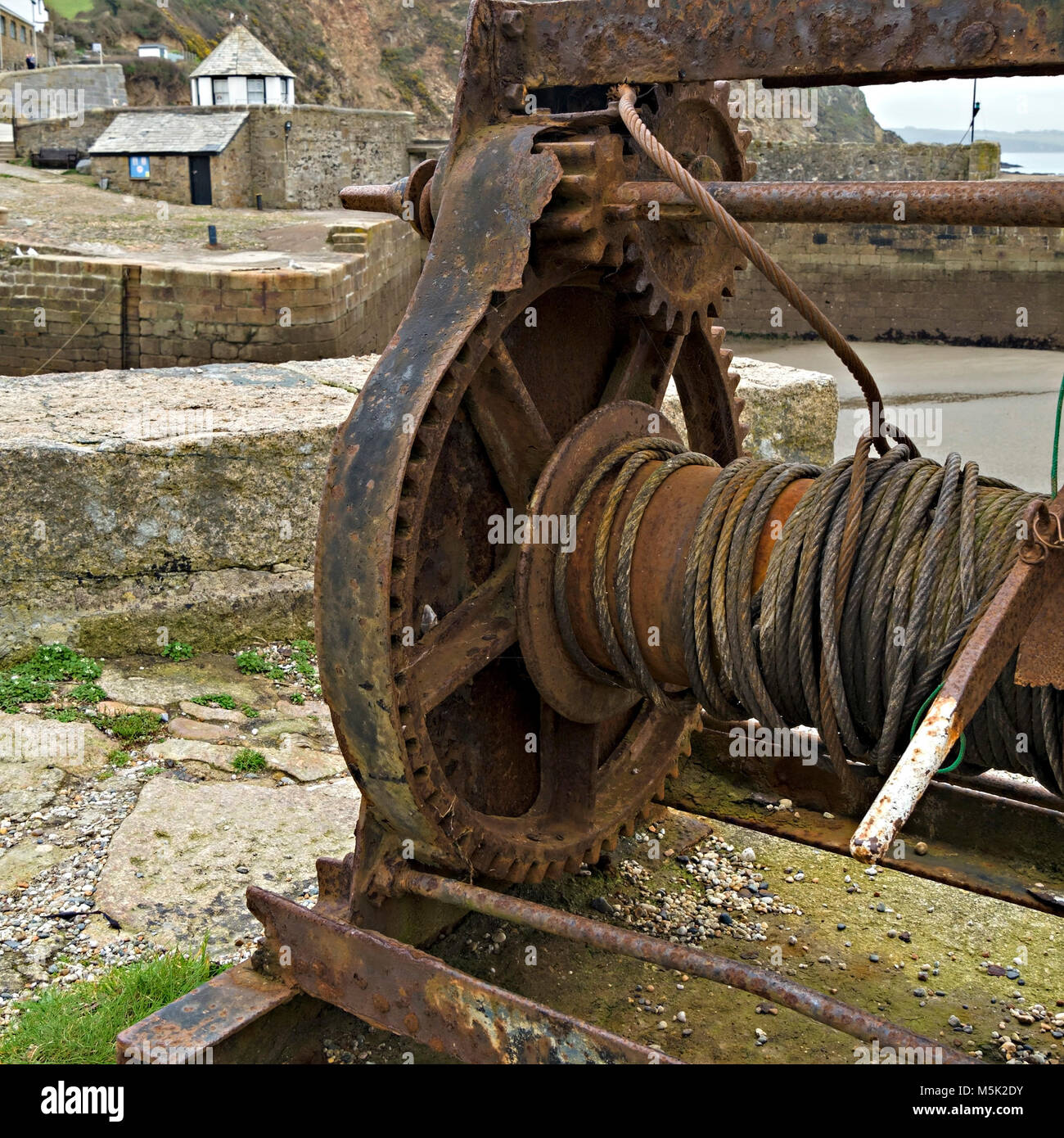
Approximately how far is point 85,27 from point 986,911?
195 feet

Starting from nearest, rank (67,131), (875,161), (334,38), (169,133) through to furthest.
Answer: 1. (875,161)
2. (169,133)
3. (67,131)
4. (334,38)

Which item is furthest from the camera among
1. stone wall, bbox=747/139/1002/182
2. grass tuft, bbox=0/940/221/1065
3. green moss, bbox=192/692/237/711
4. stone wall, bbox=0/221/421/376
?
stone wall, bbox=747/139/1002/182

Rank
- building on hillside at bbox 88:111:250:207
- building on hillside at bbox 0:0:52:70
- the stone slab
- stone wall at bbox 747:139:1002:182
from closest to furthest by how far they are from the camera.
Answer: the stone slab, stone wall at bbox 747:139:1002:182, building on hillside at bbox 88:111:250:207, building on hillside at bbox 0:0:52:70

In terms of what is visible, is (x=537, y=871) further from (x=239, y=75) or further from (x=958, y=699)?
(x=239, y=75)

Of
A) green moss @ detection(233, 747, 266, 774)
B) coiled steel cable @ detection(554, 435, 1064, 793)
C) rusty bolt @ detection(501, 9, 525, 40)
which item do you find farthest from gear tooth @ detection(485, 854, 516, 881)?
rusty bolt @ detection(501, 9, 525, 40)

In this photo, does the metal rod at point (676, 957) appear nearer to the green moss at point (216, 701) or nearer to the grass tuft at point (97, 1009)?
the grass tuft at point (97, 1009)

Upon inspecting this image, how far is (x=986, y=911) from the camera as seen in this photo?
3770mm

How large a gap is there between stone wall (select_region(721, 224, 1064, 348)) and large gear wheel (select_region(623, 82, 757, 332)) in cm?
2183

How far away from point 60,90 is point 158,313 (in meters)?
28.7

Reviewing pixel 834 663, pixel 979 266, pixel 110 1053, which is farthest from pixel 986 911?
pixel 979 266

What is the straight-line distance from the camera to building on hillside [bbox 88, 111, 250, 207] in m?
26.8

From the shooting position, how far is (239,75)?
126 feet

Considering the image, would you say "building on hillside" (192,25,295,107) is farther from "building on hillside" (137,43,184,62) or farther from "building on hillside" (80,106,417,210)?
"building on hillside" (137,43,184,62)

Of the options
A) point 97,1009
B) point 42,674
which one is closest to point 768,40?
point 97,1009
